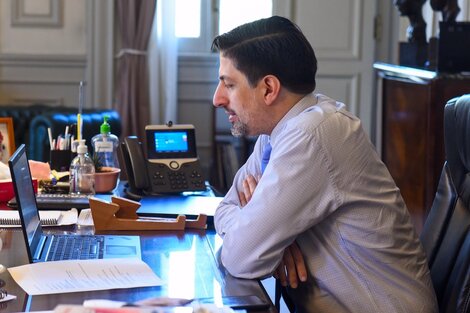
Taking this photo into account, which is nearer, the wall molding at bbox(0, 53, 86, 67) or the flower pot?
the flower pot

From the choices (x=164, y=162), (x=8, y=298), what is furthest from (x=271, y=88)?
(x=164, y=162)

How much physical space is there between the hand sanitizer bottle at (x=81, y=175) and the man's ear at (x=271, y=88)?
842 millimetres

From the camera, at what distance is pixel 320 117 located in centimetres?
184

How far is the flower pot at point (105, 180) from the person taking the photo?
273 centimetres

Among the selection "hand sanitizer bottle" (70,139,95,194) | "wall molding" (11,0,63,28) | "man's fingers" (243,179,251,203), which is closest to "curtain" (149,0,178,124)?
"wall molding" (11,0,63,28)

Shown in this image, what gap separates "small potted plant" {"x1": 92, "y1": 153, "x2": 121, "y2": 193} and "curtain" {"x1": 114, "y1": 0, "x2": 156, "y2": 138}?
2721mm

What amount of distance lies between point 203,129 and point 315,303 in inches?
158

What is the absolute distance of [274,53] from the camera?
1.94m

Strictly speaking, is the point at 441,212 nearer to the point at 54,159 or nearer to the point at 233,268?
the point at 233,268

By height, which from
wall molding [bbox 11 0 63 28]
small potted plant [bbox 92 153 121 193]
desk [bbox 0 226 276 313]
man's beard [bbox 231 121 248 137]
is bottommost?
desk [bbox 0 226 276 313]

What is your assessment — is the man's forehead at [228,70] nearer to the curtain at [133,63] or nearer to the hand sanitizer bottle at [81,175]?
the hand sanitizer bottle at [81,175]

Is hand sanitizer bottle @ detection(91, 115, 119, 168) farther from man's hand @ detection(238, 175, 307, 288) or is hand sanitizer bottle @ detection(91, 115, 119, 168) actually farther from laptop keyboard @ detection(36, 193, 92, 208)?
man's hand @ detection(238, 175, 307, 288)

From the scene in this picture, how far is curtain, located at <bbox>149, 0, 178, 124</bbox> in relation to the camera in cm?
554

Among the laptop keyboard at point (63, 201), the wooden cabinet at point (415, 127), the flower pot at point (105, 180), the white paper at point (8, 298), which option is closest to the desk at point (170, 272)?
the white paper at point (8, 298)
